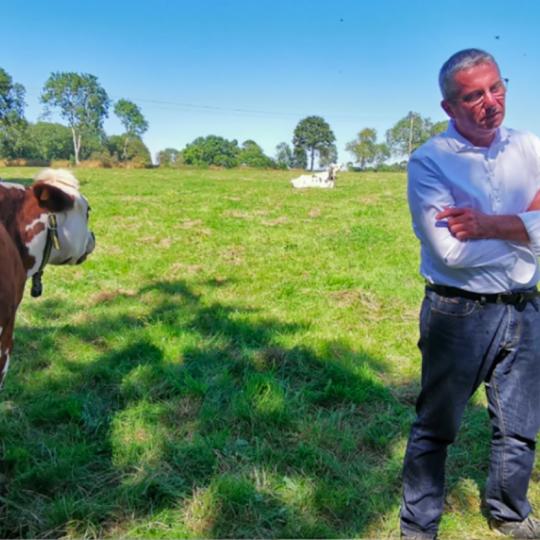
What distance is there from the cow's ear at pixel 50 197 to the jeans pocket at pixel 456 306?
2.31 metres

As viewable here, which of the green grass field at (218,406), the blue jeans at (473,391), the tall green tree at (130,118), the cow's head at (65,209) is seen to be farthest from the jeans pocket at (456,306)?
the tall green tree at (130,118)

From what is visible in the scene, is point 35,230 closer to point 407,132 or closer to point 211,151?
point 407,132

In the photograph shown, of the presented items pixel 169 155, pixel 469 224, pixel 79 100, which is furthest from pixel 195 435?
pixel 169 155

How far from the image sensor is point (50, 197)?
3125 millimetres

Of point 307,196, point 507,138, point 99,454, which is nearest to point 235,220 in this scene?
point 307,196

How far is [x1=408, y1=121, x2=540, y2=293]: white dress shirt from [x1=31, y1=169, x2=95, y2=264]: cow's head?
2.14 m

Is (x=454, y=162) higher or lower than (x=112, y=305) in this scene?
higher

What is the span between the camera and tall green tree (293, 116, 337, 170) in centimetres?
10325

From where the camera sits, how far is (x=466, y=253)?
2158 mm

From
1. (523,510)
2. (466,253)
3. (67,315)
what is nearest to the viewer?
(466,253)

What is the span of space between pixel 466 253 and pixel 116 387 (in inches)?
117

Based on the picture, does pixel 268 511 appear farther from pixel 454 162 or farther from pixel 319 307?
pixel 319 307

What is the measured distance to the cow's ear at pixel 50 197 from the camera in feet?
10.2

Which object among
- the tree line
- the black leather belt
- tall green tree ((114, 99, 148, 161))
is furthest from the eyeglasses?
tall green tree ((114, 99, 148, 161))
